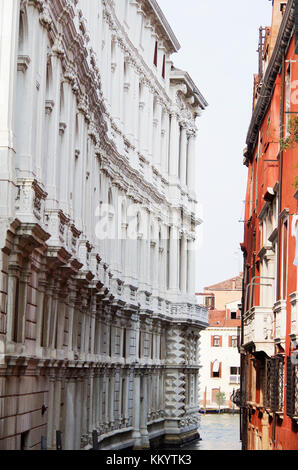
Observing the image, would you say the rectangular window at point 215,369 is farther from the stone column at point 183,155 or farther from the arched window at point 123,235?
the arched window at point 123,235

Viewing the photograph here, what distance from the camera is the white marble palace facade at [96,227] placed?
81.6 ft

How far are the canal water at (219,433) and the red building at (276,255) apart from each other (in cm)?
1948

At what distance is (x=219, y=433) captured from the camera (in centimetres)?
8294

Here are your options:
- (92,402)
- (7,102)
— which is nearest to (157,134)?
(92,402)

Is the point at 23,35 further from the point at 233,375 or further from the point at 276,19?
the point at 233,375

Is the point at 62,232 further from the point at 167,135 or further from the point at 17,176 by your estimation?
the point at 167,135

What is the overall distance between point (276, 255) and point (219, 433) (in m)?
49.5

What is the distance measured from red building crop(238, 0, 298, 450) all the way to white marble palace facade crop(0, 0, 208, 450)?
5738 millimetres

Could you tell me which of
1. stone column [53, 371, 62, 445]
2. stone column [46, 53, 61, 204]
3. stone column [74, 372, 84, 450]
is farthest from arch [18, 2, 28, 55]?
stone column [74, 372, 84, 450]

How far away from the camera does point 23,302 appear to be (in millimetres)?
25422

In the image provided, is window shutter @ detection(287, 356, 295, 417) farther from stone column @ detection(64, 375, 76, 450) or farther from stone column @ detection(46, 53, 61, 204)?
stone column @ detection(46, 53, 61, 204)

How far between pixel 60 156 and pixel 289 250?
7.15m

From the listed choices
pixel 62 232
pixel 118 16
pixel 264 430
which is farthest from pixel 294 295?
pixel 118 16

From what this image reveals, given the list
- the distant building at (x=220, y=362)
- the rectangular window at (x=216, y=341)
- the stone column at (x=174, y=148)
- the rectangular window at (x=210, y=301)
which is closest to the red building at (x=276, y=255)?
the stone column at (x=174, y=148)
